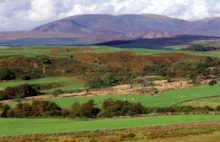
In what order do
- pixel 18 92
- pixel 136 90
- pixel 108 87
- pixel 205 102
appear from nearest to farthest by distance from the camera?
pixel 205 102 < pixel 136 90 < pixel 18 92 < pixel 108 87

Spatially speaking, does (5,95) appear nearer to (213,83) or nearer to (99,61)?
(213,83)

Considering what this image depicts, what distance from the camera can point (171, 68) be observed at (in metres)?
77.4

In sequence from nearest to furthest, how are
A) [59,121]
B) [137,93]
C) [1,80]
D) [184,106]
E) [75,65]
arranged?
[59,121] → [184,106] → [137,93] → [1,80] → [75,65]

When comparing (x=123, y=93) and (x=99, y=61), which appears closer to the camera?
(x=123, y=93)

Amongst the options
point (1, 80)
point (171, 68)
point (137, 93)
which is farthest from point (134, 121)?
point (171, 68)

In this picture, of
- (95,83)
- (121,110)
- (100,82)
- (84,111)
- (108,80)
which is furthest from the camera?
(108,80)

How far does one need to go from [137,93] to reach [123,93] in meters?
1.71

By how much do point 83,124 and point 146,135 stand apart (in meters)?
6.16

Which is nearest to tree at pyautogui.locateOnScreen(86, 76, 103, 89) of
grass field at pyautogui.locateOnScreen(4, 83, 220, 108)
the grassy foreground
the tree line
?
grass field at pyautogui.locateOnScreen(4, 83, 220, 108)

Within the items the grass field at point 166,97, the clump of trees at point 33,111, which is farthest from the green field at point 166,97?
the clump of trees at point 33,111

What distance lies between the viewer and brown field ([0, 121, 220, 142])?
24.2 meters

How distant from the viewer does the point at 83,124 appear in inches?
1168

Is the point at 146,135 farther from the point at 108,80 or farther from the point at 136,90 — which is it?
the point at 108,80

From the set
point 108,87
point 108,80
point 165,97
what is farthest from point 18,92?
point 165,97
